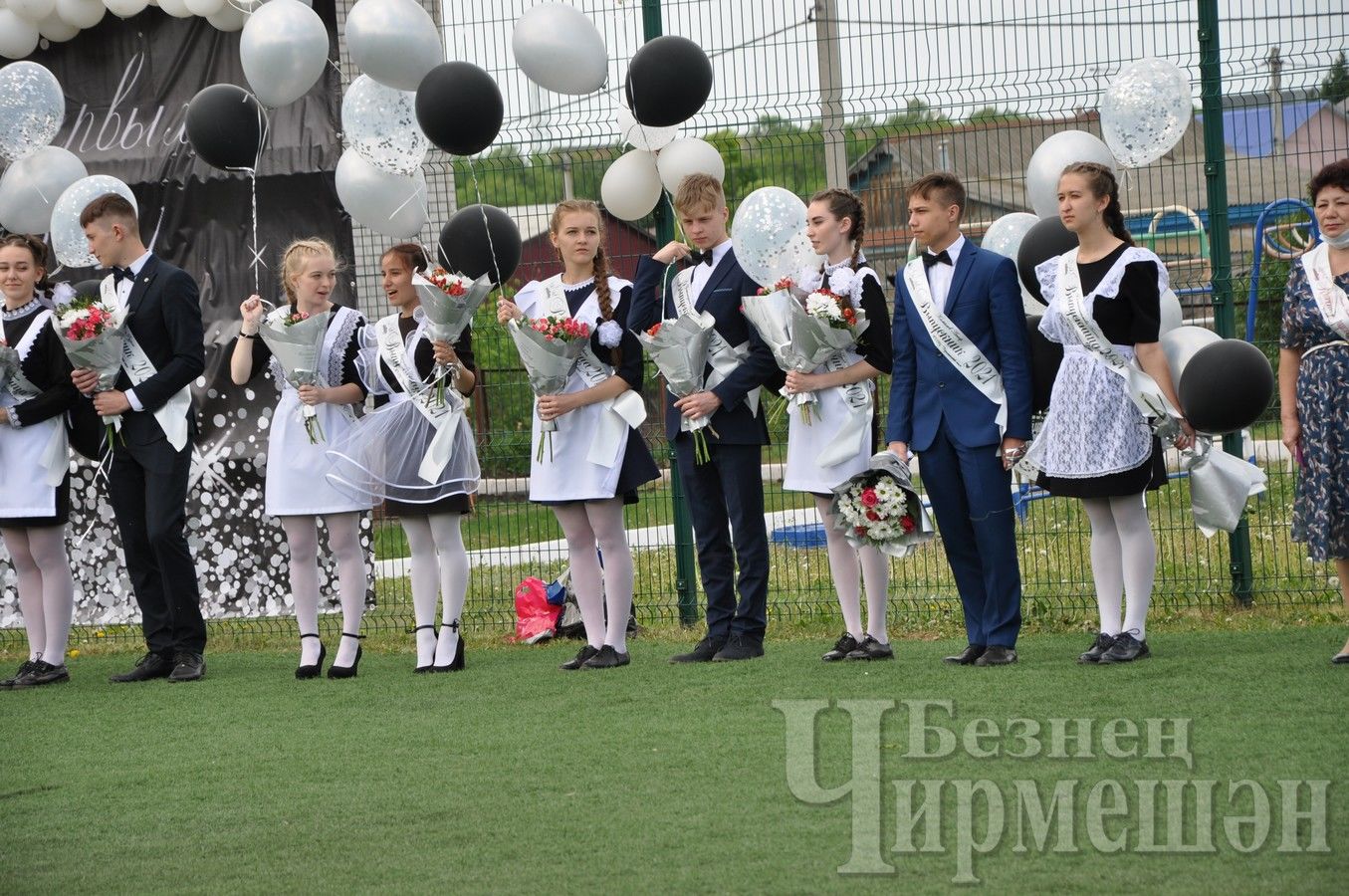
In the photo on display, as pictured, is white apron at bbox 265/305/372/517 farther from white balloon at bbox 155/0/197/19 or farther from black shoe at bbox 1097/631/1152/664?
black shoe at bbox 1097/631/1152/664

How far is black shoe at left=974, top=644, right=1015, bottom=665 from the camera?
5.41 meters

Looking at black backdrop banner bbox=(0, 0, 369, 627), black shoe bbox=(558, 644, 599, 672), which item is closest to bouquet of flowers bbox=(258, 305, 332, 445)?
black shoe bbox=(558, 644, 599, 672)

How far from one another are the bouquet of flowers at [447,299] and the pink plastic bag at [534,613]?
1.67 m

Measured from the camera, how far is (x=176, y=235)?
325 inches

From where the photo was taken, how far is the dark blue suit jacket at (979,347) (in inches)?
210

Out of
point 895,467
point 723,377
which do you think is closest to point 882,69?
point 723,377

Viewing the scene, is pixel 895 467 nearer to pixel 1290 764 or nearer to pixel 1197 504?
pixel 1197 504

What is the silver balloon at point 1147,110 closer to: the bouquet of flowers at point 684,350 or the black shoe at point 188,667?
the bouquet of flowers at point 684,350

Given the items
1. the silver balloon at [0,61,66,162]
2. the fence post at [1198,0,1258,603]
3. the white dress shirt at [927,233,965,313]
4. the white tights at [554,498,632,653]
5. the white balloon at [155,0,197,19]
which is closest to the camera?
the white dress shirt at [927,233,965,313]

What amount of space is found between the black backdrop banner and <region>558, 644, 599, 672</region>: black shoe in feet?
7.66

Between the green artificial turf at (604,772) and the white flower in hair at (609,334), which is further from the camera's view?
the white flower in hair at (609,334)

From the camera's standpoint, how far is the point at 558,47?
6.14m

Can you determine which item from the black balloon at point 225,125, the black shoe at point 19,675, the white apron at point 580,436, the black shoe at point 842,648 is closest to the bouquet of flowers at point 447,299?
the white apron at point 580,436

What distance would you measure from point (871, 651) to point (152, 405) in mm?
3046
